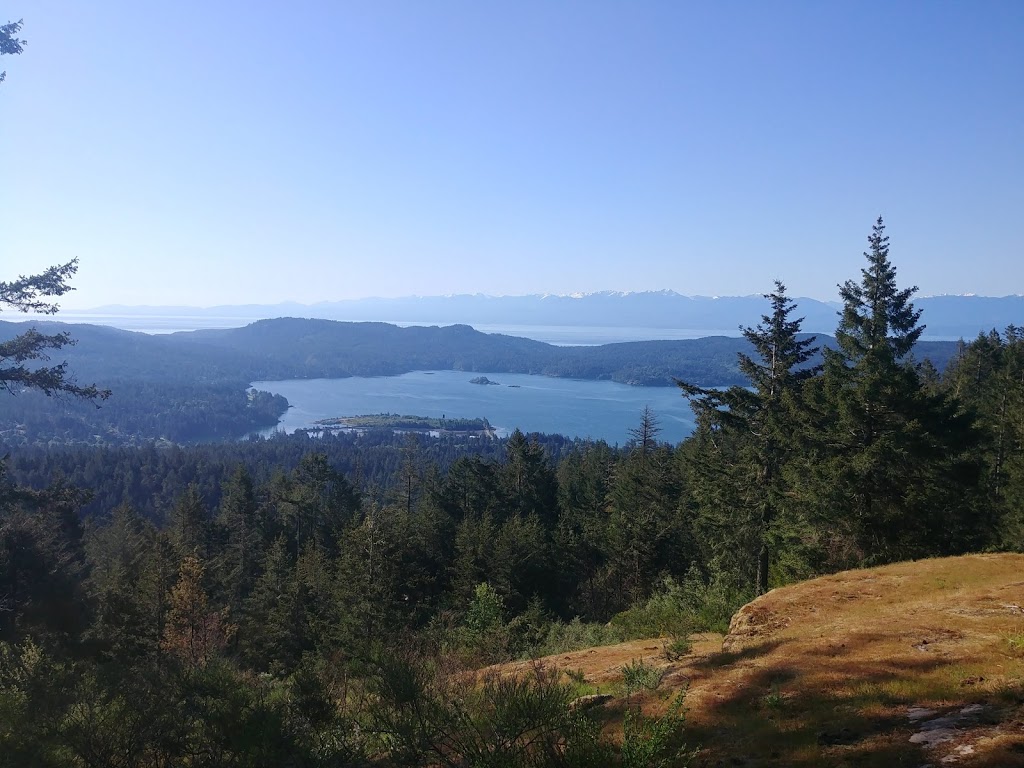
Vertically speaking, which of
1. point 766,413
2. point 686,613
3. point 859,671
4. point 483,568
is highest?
point 766,413

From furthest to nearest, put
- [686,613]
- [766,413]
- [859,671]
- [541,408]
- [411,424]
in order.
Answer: [541,408]
[411,424]
[766,413]
[686,613]
[859,671]

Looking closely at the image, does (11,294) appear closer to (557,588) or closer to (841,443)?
(841,443)

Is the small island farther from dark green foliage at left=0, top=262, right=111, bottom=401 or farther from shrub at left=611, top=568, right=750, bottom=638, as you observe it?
dark green foliage at left=0, top=262, right=111, bottom=401

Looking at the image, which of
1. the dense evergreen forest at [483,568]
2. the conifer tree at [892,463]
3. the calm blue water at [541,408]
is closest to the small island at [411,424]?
the calm blue water at [541,408]

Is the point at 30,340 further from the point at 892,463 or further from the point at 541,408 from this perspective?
the point at 541,408

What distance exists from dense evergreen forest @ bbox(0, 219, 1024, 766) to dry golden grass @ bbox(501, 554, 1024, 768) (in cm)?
107

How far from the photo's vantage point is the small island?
5241 inches

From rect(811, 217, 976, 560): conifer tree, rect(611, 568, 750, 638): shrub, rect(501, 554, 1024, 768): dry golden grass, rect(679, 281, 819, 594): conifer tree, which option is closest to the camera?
rect(501, 554, 1024, 768): dry golden grass

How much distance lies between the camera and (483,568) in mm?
25453

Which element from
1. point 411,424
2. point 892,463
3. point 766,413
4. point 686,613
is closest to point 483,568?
point 686,613

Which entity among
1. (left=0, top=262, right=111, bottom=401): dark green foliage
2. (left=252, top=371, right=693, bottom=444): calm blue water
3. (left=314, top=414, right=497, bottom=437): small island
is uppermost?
(left=0, top=262, right=111, bottom=401): dark green foliage

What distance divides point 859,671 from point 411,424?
141 meters

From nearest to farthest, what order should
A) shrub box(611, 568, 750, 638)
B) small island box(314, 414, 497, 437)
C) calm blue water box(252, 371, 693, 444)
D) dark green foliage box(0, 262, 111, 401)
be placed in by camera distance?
dark green foliage box(0, 262, 111, 401), shrub box(611, 568, 750, 638), calm blue water box(252, 371, 693, 444), small island box(314, 414, 497, 437)

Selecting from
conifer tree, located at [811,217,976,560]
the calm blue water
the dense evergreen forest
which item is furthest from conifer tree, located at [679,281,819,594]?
the calm blue water
